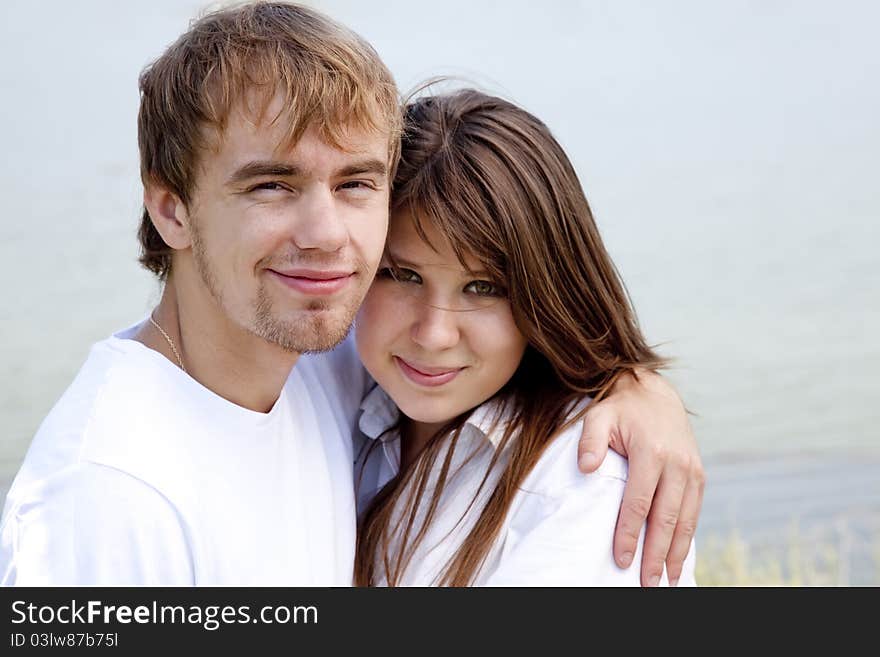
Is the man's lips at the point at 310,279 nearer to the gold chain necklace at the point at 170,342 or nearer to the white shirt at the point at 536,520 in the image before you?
the gold chain necklace at the point at 170,342

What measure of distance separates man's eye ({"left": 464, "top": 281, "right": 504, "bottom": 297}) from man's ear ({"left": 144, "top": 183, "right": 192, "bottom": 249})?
1.98 feet

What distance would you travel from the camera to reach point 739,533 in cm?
564

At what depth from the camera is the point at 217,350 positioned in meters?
2.30

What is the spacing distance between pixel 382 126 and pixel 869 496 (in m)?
4.95

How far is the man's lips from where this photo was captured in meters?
2.23

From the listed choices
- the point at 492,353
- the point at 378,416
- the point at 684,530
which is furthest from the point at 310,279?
the point at 684,530

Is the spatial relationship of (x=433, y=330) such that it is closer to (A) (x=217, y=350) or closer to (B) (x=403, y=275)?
(B) (x=403, y=275)

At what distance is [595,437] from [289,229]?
758mm

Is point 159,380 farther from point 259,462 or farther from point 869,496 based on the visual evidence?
point 869,496

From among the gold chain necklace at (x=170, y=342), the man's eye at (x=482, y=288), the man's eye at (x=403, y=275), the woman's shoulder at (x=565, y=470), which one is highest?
the man's eye at (x=403, y=275)

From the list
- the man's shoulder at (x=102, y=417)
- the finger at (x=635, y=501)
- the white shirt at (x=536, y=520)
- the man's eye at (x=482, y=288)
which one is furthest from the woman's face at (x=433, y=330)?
the man's shoulder at (x=102, y=417)

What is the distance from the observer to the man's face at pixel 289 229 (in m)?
2.18

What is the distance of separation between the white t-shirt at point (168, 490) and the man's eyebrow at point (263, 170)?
0.40 metres

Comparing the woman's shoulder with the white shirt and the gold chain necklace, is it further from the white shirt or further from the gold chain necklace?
the gold chain necklace
